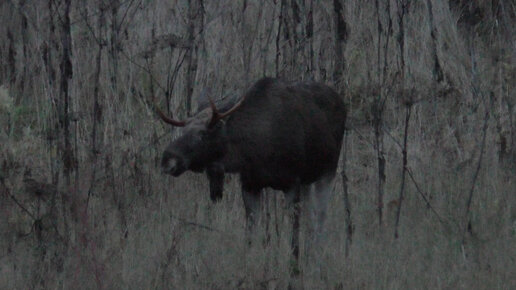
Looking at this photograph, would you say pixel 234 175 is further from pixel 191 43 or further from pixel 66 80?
pixel 66 80

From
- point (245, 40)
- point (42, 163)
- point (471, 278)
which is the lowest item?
point (471, 278)

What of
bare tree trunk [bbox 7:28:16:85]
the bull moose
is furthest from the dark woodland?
the bull moose

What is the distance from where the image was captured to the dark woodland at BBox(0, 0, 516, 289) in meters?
5.41

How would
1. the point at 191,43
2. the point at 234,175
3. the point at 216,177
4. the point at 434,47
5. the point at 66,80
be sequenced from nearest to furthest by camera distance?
the point at 66,80, the point at 216,177, the point at 191,43, the point at 234,175, the point at 434,47

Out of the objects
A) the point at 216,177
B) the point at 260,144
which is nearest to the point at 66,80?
the point at 216,177

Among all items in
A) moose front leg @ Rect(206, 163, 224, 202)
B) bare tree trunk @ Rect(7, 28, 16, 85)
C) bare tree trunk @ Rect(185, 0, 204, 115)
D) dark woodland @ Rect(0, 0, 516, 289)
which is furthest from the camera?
bare tree trunk @ Rect(7, 28, 16, 85)

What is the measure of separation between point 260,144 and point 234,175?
5.09 ft

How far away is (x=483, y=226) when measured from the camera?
21.4ft

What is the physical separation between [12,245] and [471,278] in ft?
9.47

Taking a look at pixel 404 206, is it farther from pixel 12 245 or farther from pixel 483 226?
pixel 12 245

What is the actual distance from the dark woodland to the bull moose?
0.84 ft

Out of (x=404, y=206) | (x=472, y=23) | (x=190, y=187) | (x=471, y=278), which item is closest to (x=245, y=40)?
(x=190, y=187)

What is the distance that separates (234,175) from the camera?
304 inches

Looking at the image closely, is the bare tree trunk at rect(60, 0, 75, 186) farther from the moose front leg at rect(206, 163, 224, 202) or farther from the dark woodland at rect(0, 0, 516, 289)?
the moose front leg at rect(206, 163, 224, 202)
